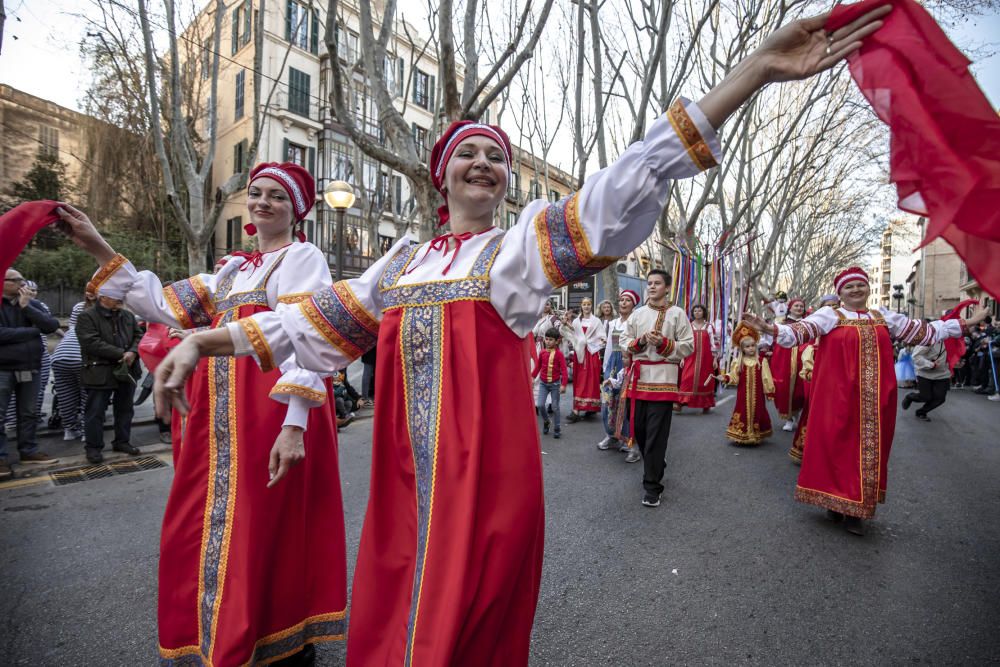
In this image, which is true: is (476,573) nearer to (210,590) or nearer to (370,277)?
(370,277)

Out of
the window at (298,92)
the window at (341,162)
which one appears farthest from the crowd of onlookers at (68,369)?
the window at (298,92)

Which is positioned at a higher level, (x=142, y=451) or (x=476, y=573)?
(x=476, y=573)

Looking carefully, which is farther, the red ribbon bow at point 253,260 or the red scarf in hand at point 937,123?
the red ribbon bow at point 253,260

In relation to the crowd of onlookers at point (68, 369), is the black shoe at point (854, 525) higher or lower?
lower

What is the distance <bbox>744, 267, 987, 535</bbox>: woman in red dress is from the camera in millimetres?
4227

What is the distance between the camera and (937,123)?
1.30 metres

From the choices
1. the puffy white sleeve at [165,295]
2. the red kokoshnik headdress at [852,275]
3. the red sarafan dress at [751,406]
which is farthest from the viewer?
the red sarafan dress at [751,406]

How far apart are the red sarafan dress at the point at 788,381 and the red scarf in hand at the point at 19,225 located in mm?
8773

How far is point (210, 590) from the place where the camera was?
2125 millimetres

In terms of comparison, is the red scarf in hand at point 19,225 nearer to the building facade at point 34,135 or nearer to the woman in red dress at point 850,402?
the woman in red dress at point 850,402

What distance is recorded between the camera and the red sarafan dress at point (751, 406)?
723 cm

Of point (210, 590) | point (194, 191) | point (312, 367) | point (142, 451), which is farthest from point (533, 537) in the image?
point (194, 191)

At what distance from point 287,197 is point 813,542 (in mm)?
4298

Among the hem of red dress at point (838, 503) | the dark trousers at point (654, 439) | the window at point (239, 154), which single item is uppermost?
the window at point (239, 154)
